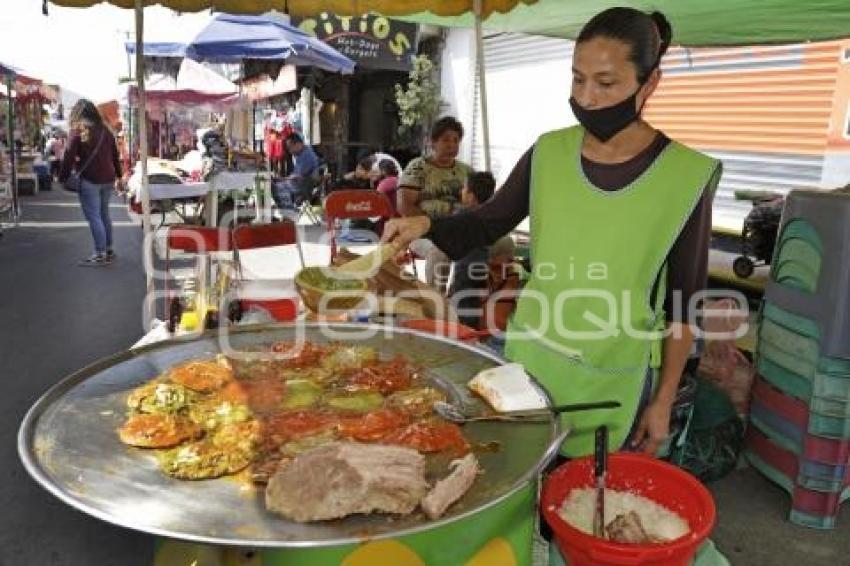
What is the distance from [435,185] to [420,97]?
9.65 m

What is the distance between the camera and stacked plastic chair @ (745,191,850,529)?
3.15 metres

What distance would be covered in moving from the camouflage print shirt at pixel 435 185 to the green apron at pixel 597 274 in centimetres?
381

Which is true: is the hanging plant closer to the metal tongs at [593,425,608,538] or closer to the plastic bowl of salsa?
the plastic bowl of salsa

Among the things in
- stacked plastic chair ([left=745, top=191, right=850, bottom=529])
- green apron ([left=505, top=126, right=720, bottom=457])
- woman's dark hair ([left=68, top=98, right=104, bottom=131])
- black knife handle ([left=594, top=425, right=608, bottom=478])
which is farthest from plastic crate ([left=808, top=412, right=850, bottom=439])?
woman's dark hair ([left=68, top=98, right=104, bottom=131])

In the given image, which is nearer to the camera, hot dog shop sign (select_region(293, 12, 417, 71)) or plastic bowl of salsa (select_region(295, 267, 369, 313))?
plastic bowl of salsa (select_region(295, 267, 369, 313))

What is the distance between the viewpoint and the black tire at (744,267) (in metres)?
6.51

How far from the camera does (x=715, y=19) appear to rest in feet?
19.0

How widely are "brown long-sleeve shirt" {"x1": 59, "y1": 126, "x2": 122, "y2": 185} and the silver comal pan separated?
26.0 feet

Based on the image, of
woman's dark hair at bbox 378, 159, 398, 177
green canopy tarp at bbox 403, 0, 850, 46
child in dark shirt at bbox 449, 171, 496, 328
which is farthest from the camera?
woman's dark hair at bbox 378, 159, 398, 177

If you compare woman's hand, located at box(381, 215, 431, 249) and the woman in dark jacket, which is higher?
the woman in dark jacket

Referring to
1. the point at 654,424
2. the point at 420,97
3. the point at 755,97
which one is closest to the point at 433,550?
the point at 654,424

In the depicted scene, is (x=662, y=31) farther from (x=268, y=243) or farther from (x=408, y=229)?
(x=268, y=243)

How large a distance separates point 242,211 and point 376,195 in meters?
6.61

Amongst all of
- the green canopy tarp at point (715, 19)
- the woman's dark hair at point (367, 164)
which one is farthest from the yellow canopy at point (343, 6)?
the woman's dark hair at point (367, 164)
